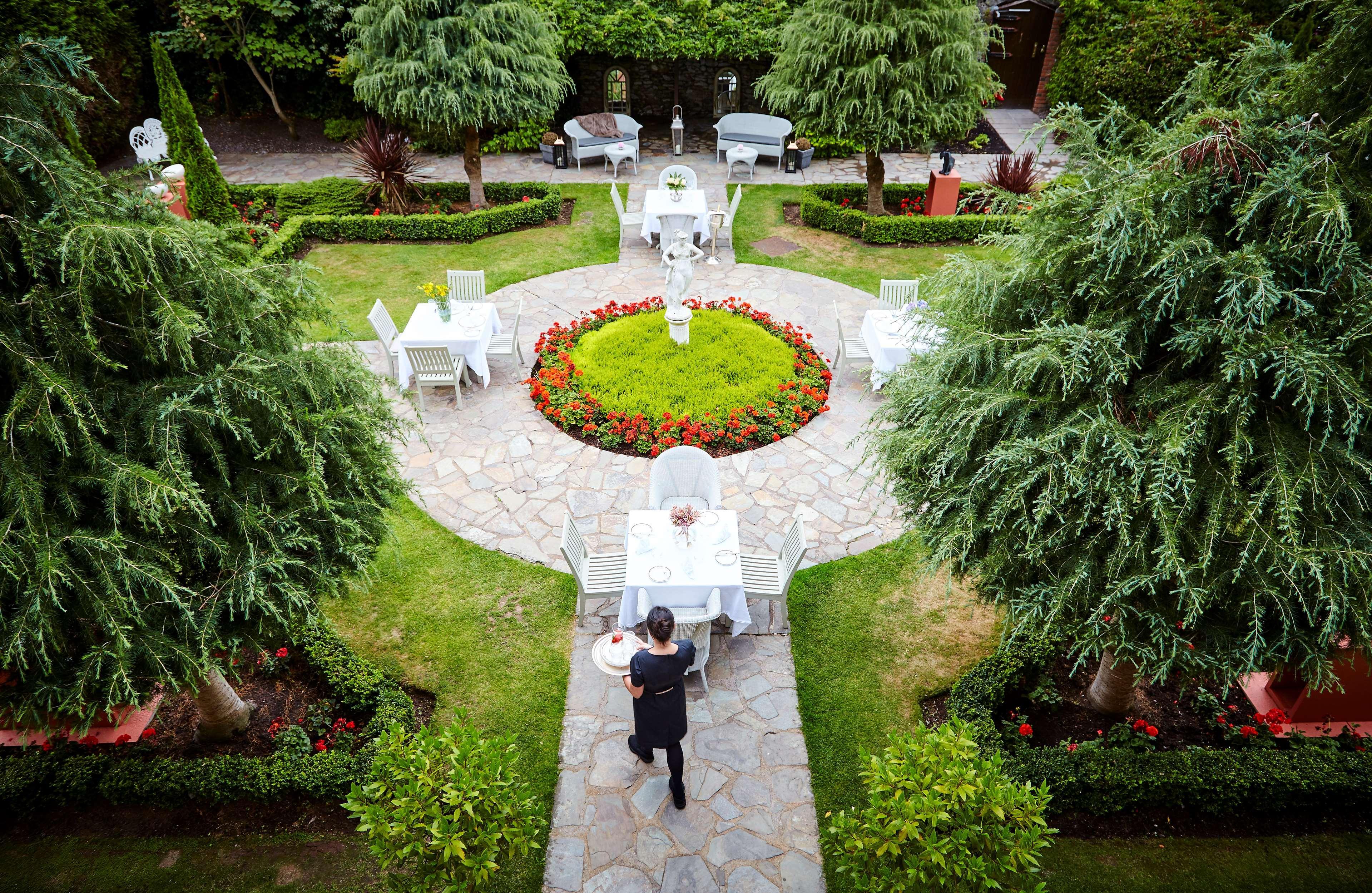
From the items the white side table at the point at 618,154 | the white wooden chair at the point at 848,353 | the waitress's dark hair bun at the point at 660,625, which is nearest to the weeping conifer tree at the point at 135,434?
the waitress's dark hair bun at the point at 660,625

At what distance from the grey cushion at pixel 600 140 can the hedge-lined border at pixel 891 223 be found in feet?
16.0

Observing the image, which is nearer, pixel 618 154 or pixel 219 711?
pixel 219 711

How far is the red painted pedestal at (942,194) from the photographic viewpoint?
15609 millimetres

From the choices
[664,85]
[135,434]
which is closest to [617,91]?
[664,85]

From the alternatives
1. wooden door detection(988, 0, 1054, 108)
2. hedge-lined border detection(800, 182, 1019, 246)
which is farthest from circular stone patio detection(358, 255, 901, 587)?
wooden door detection(988, 0, 1054, 108)

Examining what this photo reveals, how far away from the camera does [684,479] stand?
8445 millimetres

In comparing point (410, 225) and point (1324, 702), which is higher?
point (410, 225)

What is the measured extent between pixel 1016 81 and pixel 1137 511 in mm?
22588

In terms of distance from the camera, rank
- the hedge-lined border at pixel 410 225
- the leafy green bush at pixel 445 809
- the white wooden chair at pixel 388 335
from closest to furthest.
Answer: the leafy green bush at pixel 445 809 → the white wooden chair at pixel 388 335 → the hedge-lined border at pixel 410 225

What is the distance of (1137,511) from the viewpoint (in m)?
4.60

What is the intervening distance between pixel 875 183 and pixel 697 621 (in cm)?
1152

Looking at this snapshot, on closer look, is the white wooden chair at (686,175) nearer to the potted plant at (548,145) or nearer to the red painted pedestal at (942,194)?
the potted plant at (548,145)

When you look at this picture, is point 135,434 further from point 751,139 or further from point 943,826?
point 751,139

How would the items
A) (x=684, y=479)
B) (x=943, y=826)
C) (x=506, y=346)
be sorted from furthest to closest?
(x=506, y=346) < (x=684, y=479) < (x=943, y=826)
